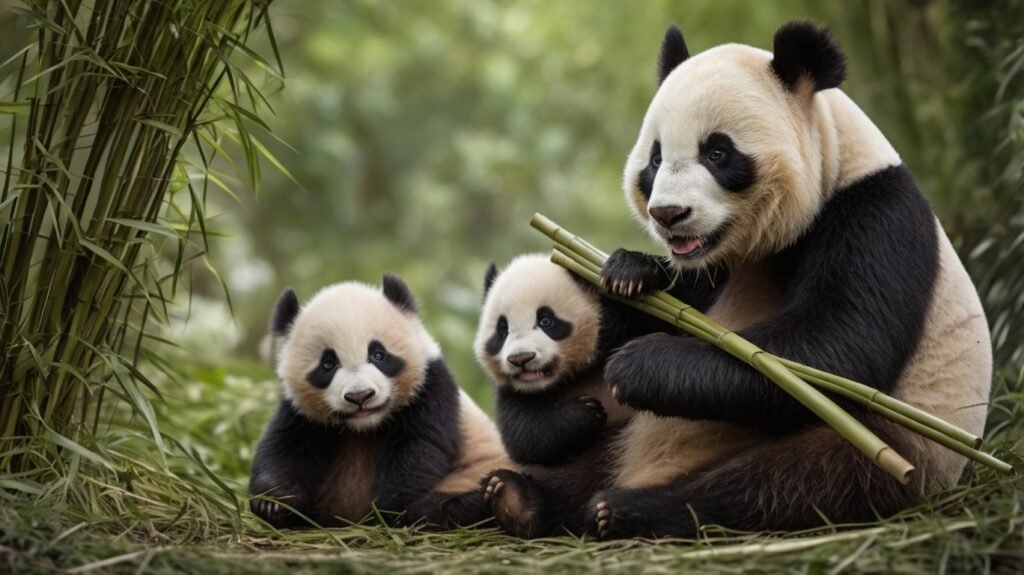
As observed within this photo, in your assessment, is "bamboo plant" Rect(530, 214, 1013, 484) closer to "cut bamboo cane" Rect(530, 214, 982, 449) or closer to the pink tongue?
"cut bamboo cane" Rect(530, 214, 982, 449)

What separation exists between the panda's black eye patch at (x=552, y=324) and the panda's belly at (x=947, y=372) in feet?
3.78

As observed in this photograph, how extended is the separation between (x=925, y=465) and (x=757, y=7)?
5.03m

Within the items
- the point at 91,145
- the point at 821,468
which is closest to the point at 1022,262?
the point at 821,468

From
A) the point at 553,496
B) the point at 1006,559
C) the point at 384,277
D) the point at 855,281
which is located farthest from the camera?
the point at 384,277

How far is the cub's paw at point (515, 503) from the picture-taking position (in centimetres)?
352

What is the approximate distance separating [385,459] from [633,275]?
3.77ft

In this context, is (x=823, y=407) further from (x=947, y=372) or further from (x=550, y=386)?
(x=550, y=386)

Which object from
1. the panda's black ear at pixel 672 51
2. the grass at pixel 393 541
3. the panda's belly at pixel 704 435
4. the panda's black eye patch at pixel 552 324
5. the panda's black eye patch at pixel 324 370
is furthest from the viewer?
the panda's black eye patch at pixel 324 370

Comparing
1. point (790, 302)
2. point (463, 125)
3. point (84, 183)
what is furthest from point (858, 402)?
point (463, 125)

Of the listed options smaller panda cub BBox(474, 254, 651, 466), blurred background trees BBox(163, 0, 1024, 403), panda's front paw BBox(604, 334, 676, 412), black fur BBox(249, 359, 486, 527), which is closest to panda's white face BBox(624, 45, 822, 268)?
panda's front paw BBox(604, 334, 676, 412)

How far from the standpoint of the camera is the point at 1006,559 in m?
2.65

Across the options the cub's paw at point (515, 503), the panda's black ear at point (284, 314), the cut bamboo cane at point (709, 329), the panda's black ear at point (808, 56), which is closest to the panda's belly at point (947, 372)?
the cut bamboo cane at point (709, 329)

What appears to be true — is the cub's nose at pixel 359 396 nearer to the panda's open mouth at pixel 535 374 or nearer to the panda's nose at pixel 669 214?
the panda's open mouth at pixel 535 374

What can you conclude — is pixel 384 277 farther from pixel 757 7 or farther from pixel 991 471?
pixel 757 7
